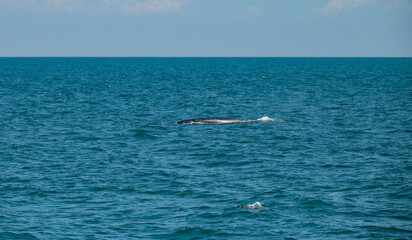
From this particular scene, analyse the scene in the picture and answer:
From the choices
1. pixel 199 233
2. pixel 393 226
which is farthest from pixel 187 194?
pixel 393 226

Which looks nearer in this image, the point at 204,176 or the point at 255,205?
the point at 255,205

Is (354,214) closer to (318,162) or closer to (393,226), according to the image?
(393,226)

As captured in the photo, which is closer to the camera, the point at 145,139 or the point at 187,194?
the point at 187,194

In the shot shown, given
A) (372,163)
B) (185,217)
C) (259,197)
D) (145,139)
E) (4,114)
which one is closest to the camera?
(185,217)

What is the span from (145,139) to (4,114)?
79.3 feet

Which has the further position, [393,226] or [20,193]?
[20,193]

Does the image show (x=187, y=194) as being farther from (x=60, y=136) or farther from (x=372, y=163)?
(x=60, y=136)

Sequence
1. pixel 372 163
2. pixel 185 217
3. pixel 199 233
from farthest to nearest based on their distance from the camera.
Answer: pixel 372 163, pixel 185 217, pixel 199 233

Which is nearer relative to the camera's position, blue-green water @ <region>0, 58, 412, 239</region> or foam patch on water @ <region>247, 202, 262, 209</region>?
blue-green water @ <region>0, 58, 412, 239</region>

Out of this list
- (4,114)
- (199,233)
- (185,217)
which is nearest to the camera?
(199,233)

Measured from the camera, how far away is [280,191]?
97.8 feet

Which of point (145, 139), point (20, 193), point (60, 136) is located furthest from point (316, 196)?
point (60, 136)

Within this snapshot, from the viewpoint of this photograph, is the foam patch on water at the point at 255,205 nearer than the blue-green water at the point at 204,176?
No

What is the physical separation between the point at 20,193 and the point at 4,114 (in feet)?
119
